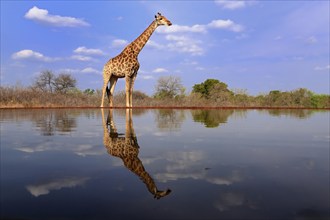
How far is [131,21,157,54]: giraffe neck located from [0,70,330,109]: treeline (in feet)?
26.8

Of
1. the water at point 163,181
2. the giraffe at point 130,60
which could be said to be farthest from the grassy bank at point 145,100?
the water at point 163,181

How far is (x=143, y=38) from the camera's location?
16750 millimetres

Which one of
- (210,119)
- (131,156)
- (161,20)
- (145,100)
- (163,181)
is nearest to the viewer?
(163,181)

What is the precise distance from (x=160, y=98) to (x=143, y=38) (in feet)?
50.8

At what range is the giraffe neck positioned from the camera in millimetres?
16672

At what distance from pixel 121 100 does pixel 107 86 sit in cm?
711

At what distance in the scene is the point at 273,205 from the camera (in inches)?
92.1

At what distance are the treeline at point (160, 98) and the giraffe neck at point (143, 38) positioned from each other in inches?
321

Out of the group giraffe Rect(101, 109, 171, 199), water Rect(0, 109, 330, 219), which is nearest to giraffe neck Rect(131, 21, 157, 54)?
Result: giraffe Rect(101, 109, 171, 199)

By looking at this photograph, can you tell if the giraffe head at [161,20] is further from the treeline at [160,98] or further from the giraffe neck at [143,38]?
the treeline at [160,98]

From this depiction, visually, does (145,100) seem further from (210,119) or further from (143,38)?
(210,119)

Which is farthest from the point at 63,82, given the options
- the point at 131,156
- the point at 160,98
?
the point at 131,156

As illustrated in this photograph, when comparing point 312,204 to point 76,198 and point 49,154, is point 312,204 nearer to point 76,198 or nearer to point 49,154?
point 76,198

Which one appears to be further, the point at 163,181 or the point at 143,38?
the point at 143,38
